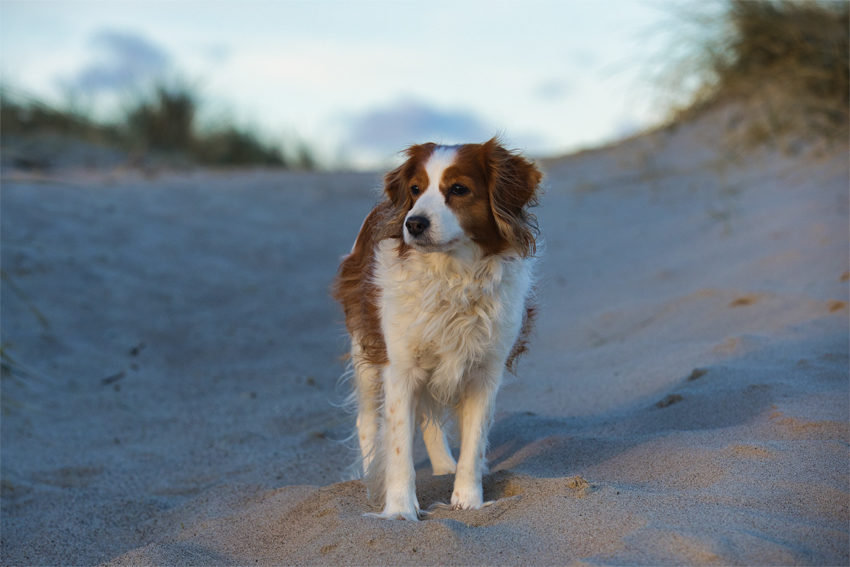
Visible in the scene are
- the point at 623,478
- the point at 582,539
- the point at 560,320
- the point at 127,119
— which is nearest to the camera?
the point at 582,539

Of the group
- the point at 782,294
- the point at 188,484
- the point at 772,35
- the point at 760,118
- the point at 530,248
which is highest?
the point at 772,35

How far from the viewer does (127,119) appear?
13648 mm

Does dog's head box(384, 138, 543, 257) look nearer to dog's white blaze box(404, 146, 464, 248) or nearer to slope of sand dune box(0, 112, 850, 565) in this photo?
dog's white blaze box(404, 146, 464, 248)

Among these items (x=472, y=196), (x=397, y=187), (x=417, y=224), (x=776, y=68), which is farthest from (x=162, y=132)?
(x=417, y=224)

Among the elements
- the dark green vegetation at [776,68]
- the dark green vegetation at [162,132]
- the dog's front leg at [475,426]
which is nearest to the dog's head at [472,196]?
the dog's front leg at [475,426]

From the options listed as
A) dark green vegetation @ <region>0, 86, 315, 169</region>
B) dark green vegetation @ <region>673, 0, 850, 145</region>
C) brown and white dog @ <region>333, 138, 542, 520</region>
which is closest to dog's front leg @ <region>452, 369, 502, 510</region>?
brown and white dog @ <region>333, 138, 542, 520</region>

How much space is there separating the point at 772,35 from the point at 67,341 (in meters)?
8.77

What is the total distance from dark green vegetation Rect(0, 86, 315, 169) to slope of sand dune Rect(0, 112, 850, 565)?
2770mm

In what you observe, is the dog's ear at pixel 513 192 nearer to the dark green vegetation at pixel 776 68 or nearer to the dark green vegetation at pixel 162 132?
the dark green vegetation at pixel 776 68

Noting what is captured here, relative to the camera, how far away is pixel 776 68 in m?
9.47

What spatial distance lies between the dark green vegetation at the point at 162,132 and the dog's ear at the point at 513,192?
33.9 feet

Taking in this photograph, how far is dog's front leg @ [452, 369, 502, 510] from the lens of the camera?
3.25 metres

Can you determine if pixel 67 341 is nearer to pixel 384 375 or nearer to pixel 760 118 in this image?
pixel 384 375

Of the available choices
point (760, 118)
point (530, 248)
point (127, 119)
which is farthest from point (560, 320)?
point (127, 119)
